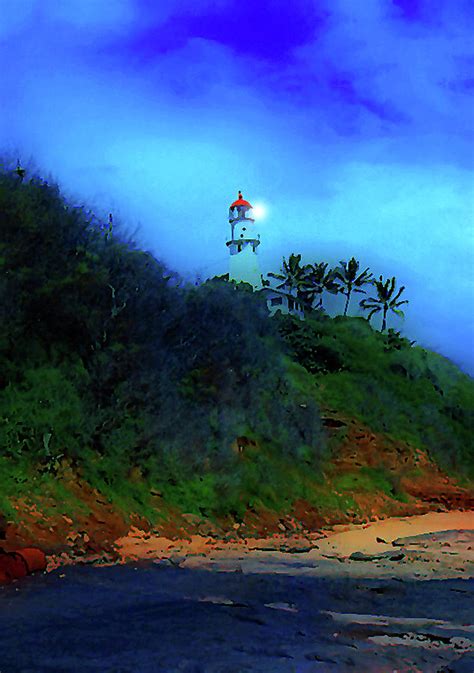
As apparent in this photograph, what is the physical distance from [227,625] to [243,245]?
56.5 m

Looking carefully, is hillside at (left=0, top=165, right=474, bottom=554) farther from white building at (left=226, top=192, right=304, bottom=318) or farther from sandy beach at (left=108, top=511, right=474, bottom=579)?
white building at (left=226, top=192, right=304, bottom=318)

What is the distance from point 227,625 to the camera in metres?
5.05

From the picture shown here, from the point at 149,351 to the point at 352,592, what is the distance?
737 cm

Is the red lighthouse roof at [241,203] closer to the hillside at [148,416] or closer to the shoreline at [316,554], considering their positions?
the hillside at [148,416]

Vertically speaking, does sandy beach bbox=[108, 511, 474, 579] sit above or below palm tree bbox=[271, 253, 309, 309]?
below

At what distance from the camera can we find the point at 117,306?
13.0m

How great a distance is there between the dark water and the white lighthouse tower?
1977 inches

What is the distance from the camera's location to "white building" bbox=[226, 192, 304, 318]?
54375mm

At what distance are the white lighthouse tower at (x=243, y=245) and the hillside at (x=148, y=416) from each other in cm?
4002

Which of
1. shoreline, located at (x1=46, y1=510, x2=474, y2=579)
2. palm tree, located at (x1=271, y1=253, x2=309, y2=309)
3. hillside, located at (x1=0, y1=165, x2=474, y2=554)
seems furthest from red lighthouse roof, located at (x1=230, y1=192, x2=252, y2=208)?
shoreline, located at (x1=46, y1=510, x2=474, y2=579)

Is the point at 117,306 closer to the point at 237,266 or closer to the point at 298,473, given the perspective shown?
the point at 298,473

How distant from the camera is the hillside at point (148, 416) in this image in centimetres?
1051

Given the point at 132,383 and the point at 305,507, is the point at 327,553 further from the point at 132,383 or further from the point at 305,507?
the point at 132,383

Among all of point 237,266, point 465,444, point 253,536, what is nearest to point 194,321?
point 253,536
